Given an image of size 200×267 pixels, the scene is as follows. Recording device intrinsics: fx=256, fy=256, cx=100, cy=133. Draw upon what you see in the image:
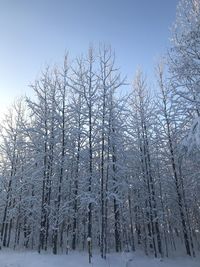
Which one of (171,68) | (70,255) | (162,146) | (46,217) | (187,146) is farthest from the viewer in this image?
(162,146)

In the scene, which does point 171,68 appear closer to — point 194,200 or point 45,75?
point 45,75

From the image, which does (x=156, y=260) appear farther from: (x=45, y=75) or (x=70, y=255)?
(x=45, y=75)

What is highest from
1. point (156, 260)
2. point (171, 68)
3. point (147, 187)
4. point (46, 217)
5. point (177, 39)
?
point (177, 39)

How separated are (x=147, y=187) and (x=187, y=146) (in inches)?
563

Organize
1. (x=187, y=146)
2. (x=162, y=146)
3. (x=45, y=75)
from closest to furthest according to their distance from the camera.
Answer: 1. (x=187, y=146)
2. (x=45, y=75)
3. (x=162, y=146)

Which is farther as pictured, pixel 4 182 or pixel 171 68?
pixel 4 182

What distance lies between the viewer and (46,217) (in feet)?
55.1

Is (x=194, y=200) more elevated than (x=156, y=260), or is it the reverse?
(x=194, y=200)

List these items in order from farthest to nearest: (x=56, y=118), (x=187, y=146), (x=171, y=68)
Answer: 1. (x=56, y=118)
2. (x=171, y=68)
3. (x=187, y=146)

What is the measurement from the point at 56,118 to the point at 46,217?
6.80 meters

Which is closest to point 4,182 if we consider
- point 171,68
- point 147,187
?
point 147,187

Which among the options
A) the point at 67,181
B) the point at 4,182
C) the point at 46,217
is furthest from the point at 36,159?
the point at 4,182

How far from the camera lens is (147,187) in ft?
74.0

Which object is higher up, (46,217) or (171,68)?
(171,68)
